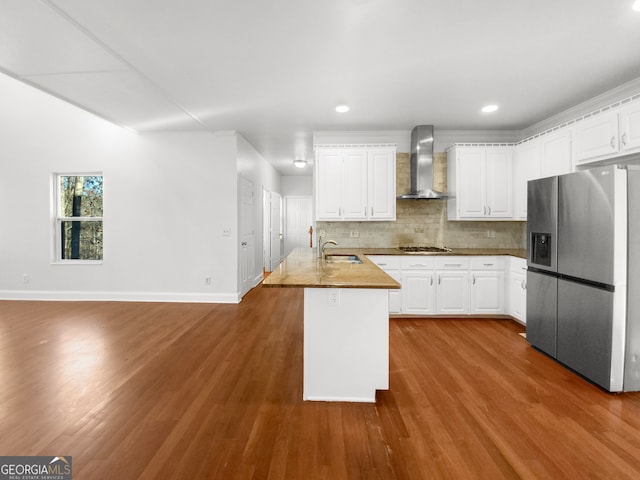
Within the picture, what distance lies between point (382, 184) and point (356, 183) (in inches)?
14.7

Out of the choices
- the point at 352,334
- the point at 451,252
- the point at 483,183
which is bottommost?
the point at 352,334

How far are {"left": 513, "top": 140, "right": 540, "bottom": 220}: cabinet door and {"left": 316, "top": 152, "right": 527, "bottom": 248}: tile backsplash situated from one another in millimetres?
541

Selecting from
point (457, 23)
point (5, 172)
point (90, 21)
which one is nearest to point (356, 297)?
point (457, 23)

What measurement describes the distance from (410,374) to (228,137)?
423cm

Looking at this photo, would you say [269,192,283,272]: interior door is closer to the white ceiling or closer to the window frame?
the window frame

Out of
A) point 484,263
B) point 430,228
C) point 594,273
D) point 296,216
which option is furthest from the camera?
point 296,216

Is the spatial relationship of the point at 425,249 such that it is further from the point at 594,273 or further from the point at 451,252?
the point at 594,273

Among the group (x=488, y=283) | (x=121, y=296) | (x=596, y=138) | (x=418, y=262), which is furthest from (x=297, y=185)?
(x=596, y=138)

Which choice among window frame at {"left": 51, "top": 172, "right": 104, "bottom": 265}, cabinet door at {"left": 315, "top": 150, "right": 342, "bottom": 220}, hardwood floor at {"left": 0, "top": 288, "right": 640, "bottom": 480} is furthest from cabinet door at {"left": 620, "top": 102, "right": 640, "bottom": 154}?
window frame at {"left": 51, "top": 172, "right": 104, "bottom": 265}

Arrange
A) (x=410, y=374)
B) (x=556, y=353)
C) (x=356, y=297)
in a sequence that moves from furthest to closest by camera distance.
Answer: (x=556, y=353) < (x=410, y=374) < (x=356, y=297)

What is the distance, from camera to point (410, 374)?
107 inches

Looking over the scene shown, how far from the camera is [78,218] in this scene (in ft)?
17.2

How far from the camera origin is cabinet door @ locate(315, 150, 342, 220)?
461 cm

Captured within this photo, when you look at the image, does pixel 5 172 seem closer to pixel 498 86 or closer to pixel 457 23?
pixel 457 23
